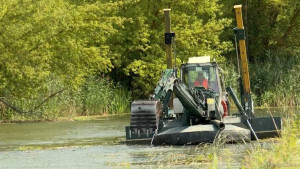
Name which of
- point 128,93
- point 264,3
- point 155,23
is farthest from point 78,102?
point 264,3

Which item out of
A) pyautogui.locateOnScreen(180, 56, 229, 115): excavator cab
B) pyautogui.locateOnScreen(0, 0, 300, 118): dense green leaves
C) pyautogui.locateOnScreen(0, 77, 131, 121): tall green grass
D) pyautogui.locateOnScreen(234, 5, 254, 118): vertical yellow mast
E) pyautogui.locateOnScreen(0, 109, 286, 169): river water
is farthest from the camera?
pyautogui.locateOnScreen(0, 77, 131, 121): tall green grass

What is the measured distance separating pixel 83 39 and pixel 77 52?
2.15 meters

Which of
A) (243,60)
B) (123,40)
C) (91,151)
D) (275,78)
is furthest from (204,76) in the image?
(123,40)

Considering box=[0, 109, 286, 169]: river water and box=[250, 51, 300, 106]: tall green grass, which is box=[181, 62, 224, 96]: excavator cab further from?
box=[250, 51, 300, 106]: tall green grass

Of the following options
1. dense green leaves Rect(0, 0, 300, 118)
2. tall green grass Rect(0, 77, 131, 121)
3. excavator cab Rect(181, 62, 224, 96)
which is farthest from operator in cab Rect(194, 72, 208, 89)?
tall green grass Rect(0, 77, 131, 121)

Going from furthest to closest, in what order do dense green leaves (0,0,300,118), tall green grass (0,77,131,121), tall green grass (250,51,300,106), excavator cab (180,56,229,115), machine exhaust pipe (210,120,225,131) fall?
1. tall green grass (250,51,300,106)
2. tall green grass (0,77,131,121)
3. dense green leaves (0,0,300,118)
4. excavator cab (180,56,229,115)
5. machine exhaust pipe (210,120,225,131)

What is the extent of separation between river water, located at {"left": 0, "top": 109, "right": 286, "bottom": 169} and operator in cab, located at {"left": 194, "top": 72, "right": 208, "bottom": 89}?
9.34 ft

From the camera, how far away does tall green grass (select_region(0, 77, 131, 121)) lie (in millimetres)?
40906

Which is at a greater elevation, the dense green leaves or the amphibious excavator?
the dense green leaves

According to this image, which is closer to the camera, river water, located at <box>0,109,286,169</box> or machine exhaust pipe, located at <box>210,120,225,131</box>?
river water, located at <box>0,109,286,169</box>

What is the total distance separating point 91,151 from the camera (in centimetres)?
2462

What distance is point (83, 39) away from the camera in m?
45.5

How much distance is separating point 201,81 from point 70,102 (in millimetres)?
16676

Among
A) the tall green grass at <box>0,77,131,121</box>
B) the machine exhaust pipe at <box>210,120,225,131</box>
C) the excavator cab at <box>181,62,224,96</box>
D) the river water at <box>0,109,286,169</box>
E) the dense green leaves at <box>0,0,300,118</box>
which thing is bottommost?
the river water at <box>0,109,286,169</box>
